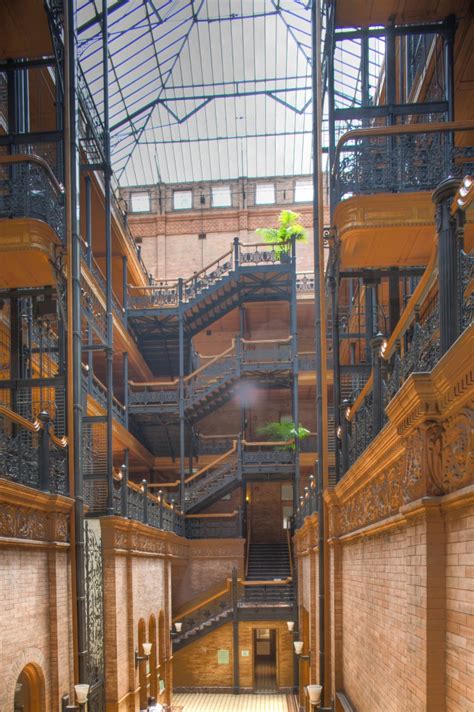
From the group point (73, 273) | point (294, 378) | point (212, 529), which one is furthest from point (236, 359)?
point (73, 273)

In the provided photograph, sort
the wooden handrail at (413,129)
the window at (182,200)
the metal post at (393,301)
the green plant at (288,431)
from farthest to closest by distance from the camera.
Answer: the window at (182,200) → the green plant at (288,431) → the metal post at (393,301) → the wooden handrail at (413,129)

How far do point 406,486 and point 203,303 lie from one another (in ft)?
79.9

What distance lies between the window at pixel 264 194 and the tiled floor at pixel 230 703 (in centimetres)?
2241

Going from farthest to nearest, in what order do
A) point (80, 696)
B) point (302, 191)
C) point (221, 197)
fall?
point (221, 197) → point (302, 191) → point (80, 696)

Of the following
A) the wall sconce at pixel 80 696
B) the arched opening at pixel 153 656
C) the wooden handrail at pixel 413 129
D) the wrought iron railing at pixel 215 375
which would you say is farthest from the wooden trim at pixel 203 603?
the wooden handrail at pixel 413 129

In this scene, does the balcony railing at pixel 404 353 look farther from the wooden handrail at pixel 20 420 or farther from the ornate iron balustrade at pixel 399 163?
the wooden handrail at pixel 20 420

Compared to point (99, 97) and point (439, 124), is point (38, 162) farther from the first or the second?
point (99, 97)

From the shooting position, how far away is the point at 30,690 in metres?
10.5

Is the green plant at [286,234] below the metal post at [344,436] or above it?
above

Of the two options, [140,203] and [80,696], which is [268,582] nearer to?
[80,696]

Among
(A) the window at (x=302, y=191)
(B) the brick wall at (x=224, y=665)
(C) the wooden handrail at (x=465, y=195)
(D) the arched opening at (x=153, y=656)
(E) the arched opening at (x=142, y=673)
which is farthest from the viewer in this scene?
(A) the window at (x=302, y=191)

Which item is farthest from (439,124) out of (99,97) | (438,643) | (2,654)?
(99,97)

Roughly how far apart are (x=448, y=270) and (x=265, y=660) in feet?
88.5

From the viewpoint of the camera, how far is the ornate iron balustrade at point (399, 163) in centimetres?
1117
